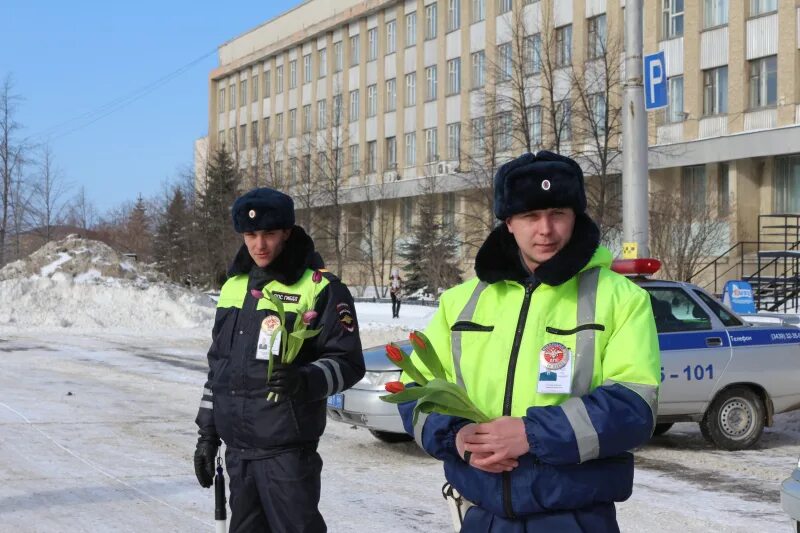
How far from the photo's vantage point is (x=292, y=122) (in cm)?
6856

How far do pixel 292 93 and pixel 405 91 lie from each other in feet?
44.2

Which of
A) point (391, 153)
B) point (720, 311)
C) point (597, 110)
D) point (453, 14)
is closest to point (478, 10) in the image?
point (453, 14)

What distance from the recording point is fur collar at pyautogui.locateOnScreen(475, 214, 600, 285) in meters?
2.89

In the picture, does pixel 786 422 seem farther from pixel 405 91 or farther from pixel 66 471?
pixel 405 91

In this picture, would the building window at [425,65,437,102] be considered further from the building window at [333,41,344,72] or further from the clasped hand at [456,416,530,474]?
the clasped hand at [456,416,530,474]

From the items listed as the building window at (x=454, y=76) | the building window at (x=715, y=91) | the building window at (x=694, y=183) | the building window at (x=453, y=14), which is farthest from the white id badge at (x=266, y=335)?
the building window at (x=453, y=14)

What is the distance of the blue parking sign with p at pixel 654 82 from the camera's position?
14672 millimetres

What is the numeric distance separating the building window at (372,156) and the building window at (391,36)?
17.7 ft

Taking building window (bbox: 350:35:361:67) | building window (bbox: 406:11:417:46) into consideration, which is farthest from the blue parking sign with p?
building window (bbox: 350:35:361:67)

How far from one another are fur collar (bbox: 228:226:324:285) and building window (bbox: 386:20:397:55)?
55021 millimetres

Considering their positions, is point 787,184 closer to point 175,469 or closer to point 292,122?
point 175,469

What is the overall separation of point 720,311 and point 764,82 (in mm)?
29616

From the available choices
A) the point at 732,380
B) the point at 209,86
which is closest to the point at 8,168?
the point at 209,86

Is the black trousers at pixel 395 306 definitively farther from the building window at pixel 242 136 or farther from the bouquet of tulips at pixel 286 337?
the building window at pixel 242 136
